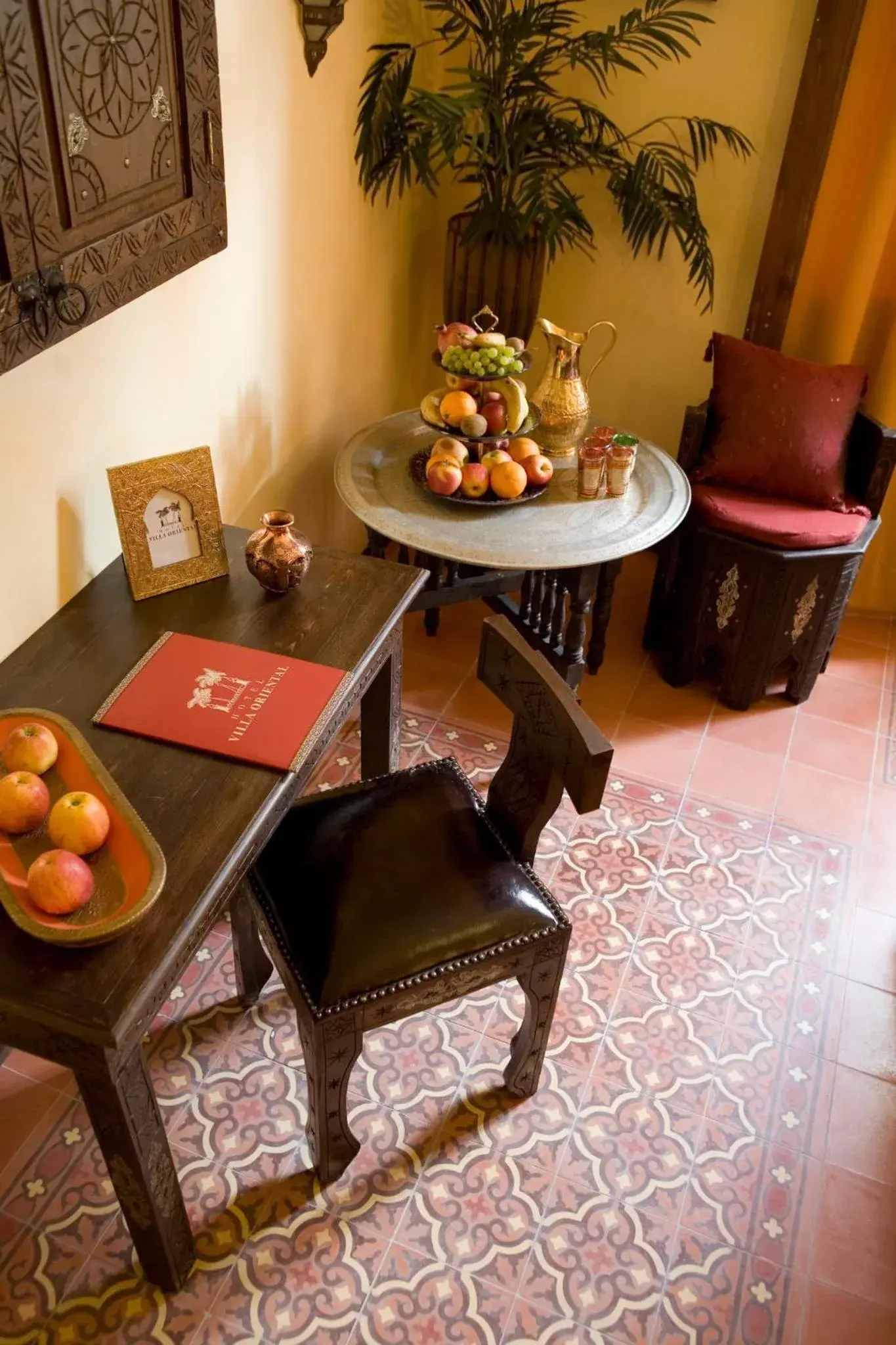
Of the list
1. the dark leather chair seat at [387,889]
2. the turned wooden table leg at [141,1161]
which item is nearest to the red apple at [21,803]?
the turned wooden table leg at [141,1161]

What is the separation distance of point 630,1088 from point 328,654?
3.32ft

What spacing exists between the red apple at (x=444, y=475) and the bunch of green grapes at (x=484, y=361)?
0.64 ft

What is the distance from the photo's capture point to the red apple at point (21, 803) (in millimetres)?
1282

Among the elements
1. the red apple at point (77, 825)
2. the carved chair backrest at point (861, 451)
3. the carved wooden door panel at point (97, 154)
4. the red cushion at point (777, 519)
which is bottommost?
the red cushion at point (777, 519)

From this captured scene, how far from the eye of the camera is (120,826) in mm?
1304

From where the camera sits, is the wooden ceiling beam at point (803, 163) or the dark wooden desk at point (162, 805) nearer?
the dark wooden desk at point (162, 805)

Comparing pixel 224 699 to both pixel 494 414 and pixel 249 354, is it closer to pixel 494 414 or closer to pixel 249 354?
pixel 249 354

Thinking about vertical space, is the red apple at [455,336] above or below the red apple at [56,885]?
above

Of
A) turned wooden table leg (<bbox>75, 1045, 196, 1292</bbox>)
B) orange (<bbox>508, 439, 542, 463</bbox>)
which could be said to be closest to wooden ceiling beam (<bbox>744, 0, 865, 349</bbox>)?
orange (<bbox>508, 439, 542, 463</bbox>)

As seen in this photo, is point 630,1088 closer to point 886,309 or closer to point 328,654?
point 328,654

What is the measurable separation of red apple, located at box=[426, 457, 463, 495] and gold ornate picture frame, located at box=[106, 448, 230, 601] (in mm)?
633

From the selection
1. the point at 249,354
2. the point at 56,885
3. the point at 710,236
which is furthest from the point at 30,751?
the point at 710,236

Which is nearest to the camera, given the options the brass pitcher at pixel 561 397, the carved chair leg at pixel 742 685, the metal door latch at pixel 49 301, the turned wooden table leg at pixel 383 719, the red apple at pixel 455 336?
the metal door latch at pixel 49 301

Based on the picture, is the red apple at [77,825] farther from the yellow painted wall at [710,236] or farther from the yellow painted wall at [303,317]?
the yellow painted wall at [710,236]
